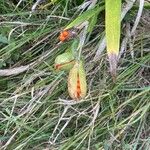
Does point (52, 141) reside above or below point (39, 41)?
below

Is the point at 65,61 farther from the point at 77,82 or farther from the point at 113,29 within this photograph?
the point at 113,29

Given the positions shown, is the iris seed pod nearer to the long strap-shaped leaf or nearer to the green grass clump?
the green grass clump

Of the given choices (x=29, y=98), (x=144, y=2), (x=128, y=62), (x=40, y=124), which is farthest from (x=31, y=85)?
(x=144, y=2)

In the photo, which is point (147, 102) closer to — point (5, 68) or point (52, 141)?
point (52, 141)

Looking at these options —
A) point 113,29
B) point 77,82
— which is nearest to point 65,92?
point 77,82

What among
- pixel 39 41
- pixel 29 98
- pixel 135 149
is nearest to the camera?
pixel 135 149

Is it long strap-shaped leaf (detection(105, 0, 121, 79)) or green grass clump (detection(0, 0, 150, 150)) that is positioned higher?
long strap-shaped leaf (detection(105, 0, 121, 79))

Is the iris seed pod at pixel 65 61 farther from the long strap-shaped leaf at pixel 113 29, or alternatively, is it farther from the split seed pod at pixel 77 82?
the long strap-shaped leaf at pixel 113 29

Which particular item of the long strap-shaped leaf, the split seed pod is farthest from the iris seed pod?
the long strap-shaped leaf
